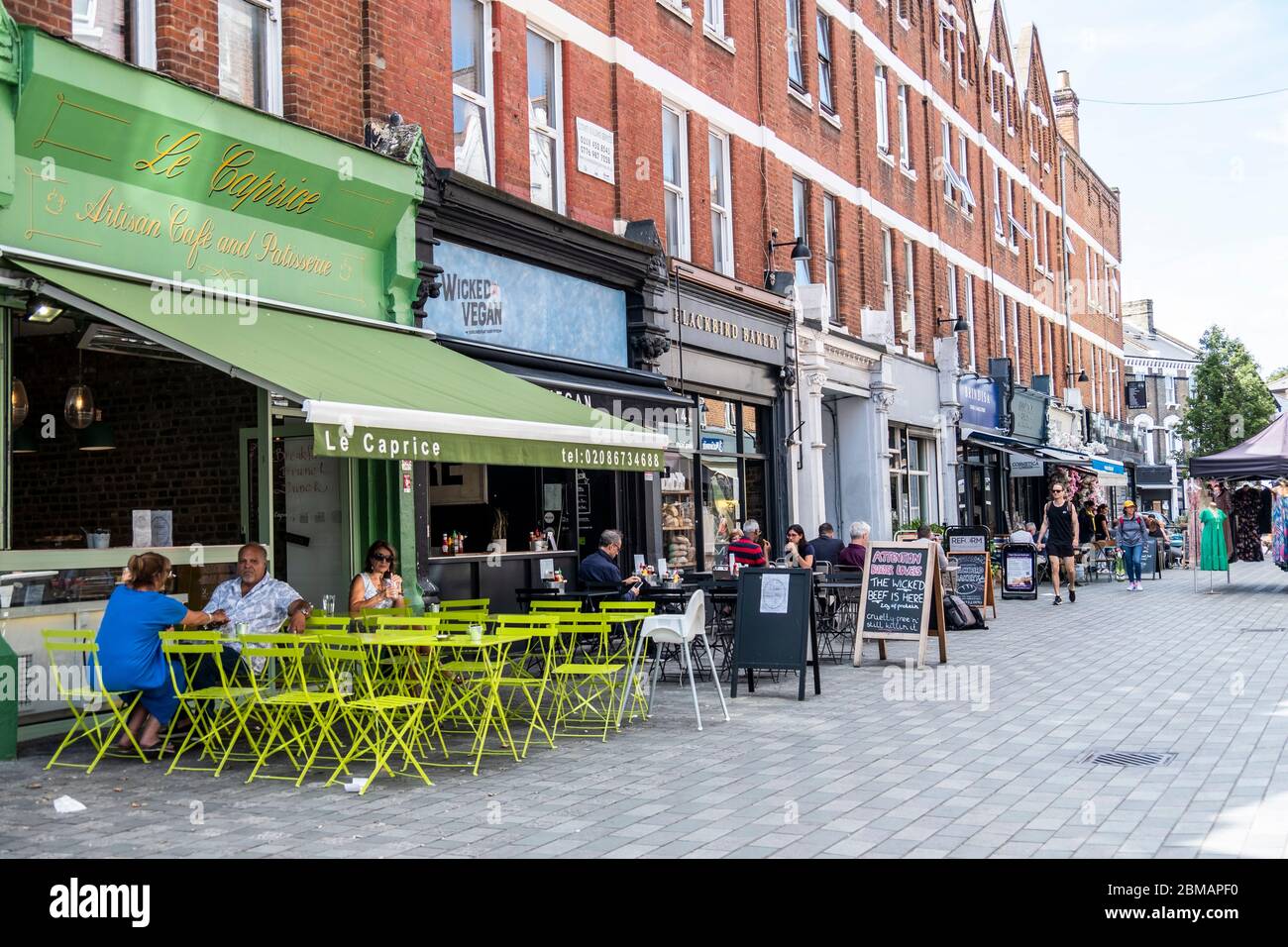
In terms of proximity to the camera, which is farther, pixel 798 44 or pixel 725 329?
pixel 798 44

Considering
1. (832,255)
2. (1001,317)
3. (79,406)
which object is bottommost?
(79,406)

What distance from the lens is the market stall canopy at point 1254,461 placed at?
818 inches

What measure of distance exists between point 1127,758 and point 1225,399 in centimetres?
4577

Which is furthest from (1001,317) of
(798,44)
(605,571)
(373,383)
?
(373,383)

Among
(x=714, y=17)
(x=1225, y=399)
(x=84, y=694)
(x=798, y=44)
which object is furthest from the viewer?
(x=1225, y=399)

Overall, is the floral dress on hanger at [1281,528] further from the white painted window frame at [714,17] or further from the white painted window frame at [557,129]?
the white painted window frame at [557,129]

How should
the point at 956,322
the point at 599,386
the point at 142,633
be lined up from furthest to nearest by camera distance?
the point at 956,322, the point at 599,386, the point at 142,633

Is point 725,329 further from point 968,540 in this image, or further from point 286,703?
point 286,703

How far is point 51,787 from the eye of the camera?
699 centimetres

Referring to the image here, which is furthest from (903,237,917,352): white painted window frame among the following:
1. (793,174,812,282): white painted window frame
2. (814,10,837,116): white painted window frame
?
(793,174,812,282): white painted window frame

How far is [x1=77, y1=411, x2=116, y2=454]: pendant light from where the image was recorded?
11.5 m

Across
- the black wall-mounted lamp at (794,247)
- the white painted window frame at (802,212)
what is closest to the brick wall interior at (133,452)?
the black wall-mounted lamp at (794,247)

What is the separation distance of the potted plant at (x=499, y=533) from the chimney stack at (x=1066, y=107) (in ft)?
121

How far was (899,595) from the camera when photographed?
12.5 metres
